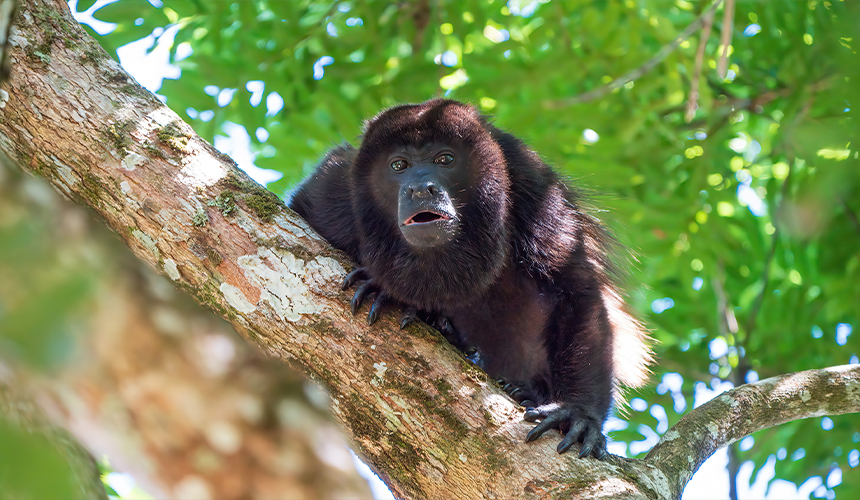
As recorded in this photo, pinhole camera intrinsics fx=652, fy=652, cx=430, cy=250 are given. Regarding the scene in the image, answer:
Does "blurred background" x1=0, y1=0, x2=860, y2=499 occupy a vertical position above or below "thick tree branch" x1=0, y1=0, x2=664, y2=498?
above

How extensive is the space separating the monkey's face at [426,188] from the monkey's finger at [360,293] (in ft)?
1.26

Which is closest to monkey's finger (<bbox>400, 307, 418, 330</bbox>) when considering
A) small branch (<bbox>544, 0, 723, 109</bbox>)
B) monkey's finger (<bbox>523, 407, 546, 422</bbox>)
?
monkey's finger (<bbox>523, 407, 546, 422</bbox>)

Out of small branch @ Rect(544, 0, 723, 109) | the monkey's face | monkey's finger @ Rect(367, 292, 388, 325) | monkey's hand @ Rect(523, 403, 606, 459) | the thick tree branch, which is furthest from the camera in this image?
small branch @ Rect(544, 0, 723, 109)

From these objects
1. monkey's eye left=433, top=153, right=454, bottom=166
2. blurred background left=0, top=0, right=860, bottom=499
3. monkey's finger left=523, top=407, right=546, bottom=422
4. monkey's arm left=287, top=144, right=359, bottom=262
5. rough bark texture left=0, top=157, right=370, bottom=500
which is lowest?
rough bark texture left=0, top=157, right=370, bottom=500

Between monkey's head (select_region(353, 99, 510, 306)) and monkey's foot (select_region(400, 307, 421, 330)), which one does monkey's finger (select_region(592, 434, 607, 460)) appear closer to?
monkey's foot (select_region(400, 307, 421, 330))

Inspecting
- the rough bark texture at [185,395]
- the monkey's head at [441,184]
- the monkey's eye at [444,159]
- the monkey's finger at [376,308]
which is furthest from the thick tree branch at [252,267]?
the rough bark texture at [185,395]

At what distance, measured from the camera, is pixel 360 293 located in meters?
2.14

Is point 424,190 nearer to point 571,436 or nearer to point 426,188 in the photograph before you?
point 426,188

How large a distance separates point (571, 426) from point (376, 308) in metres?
0.79

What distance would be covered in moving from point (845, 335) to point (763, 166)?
4.30 feet

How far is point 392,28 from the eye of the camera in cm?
404

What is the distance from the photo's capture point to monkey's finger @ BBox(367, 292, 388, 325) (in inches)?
81.5

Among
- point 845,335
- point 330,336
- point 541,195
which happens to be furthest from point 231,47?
point 845,335

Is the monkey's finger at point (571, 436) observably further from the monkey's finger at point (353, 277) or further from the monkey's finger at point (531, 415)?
the monkey's finger at point (353, 277)
